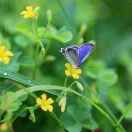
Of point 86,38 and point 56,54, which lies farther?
point 86,38

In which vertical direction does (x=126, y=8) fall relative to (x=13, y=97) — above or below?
above

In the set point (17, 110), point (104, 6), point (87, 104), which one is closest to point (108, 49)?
point (104, 6)

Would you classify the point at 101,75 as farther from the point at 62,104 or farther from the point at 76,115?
the point at 62,104

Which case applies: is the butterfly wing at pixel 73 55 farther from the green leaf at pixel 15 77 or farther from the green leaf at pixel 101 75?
the green leaf at pixel 101 75

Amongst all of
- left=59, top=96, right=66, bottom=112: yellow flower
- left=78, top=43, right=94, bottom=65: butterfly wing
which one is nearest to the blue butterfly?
left=78, top=43, right=94, bottom=65: butterfly wing

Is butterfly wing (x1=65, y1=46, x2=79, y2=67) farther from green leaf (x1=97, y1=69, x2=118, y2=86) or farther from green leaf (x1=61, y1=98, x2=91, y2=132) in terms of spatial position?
green leaf (x1=97, y1=69, x2=118, y2=86)

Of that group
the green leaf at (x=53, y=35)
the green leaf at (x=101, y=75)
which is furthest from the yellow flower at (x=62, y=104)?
the green leaf at (x=101, y=75)

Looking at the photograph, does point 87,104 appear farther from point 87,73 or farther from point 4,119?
point 4,119
